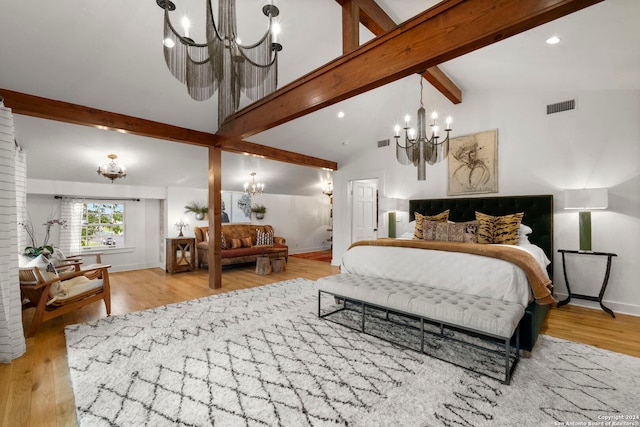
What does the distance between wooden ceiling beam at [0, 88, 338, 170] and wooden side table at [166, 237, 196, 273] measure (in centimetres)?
245

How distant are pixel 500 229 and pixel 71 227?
759 cm

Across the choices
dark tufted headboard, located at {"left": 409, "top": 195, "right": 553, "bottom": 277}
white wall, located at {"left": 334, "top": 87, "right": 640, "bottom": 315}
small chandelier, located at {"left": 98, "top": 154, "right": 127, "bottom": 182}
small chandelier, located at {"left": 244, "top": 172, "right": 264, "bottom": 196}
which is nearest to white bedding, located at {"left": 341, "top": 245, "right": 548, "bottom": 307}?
dark tufted headboard, located at {"left": 409, "top": 195, "right": 553, "bottom": 277}

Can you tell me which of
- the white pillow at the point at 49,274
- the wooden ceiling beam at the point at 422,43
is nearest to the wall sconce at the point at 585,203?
the wooden ceiling beam at the point at 422,43

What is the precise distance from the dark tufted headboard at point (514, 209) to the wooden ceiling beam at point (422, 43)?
322 centimetres

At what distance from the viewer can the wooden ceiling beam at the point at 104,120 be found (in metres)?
Result: 3.05

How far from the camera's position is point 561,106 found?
3893 millimetres

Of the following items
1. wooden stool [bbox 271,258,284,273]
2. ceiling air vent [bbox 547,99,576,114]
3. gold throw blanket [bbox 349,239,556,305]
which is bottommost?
wooden stool [bbox 271,258,284,273]

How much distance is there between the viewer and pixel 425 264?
301 cm

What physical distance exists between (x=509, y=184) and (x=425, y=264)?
8.26 feet

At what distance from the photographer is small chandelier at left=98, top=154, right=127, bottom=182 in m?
4.79

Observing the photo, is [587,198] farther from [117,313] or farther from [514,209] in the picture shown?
[117,313]

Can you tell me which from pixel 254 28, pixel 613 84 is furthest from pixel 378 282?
pixel 613 84

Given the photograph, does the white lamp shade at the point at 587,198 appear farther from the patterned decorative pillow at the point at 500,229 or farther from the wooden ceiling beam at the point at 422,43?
the wooden ceiling beam at the point at 422,43

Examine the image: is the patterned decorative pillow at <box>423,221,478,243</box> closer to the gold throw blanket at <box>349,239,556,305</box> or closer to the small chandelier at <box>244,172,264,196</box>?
the gold throw blanket at <box>349,239,556,305</box>
